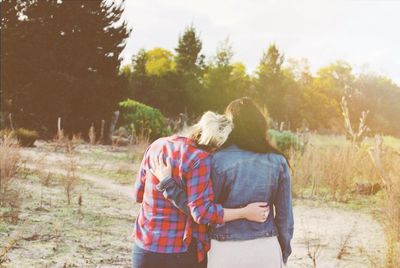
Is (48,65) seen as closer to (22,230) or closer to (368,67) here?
(22,230)

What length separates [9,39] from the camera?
70.5 ft

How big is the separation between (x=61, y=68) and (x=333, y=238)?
1728 cm

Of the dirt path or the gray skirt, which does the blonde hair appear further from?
the dirt path

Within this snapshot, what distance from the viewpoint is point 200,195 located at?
2.53 m

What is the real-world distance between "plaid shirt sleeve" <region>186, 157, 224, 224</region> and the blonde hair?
0.09m

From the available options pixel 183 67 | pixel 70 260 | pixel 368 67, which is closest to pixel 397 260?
pixel 70 260

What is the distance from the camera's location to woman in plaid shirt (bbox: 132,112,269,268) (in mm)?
2533

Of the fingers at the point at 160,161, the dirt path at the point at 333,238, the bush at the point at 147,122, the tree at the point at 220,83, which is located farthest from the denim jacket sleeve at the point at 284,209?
the tree at the point at 220,83

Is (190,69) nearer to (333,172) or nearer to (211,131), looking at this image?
(333,172)

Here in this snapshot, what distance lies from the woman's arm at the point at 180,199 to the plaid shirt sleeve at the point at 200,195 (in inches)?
1.4

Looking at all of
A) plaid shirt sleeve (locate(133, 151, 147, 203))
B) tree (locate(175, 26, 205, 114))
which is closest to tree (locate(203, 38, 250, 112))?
tree (locate(175, 26, 205, 114))

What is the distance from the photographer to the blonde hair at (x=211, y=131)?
8.28 feet

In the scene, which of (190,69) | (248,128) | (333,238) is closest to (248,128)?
(248,128)

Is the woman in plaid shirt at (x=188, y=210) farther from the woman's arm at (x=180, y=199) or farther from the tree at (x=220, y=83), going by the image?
the tree at (x=220, y=83)
